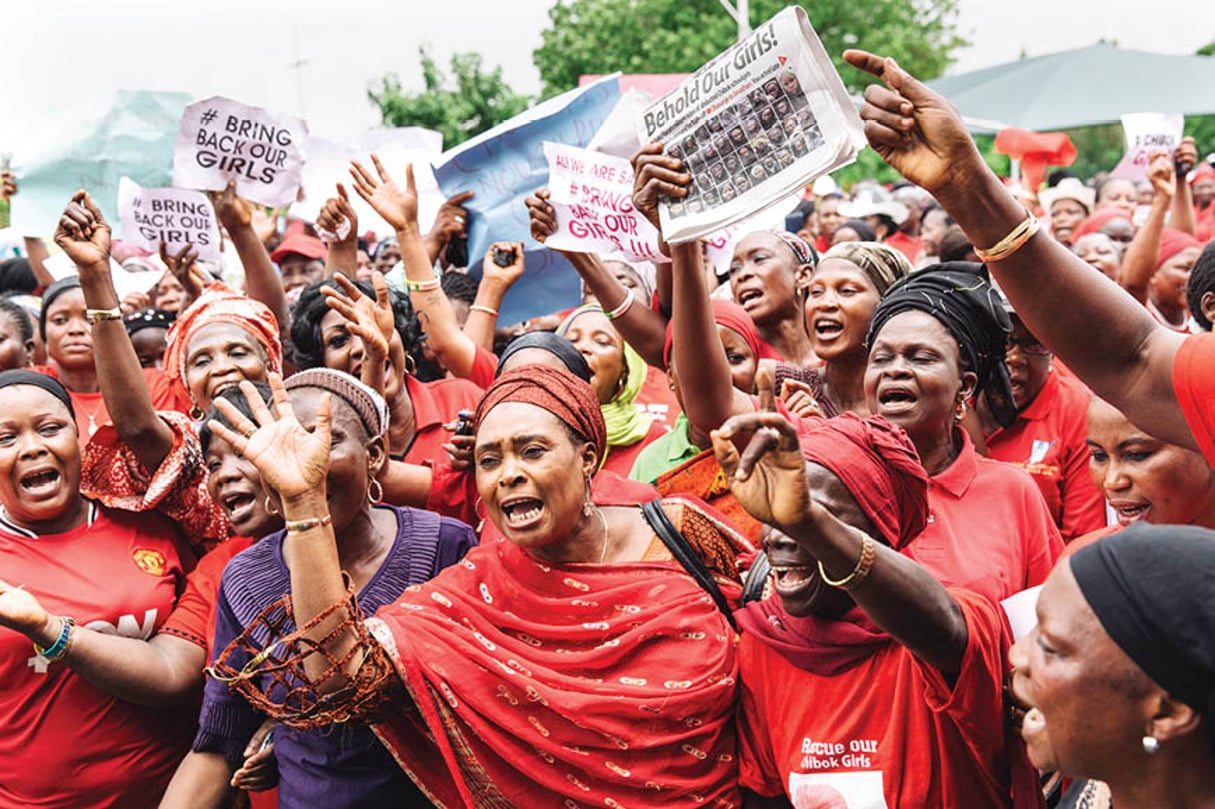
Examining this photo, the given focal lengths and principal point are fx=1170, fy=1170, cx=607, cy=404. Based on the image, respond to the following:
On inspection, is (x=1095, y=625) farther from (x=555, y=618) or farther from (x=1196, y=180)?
(x=1196, y=180)

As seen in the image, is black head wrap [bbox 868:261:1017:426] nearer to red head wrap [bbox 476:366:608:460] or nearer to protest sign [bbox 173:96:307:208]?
red head wrap [bbox 476:366:608:460]

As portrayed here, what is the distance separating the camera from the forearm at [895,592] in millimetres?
2176

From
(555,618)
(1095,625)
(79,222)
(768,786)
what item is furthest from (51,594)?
(1095,625)

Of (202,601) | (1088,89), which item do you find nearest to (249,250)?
(202,601)

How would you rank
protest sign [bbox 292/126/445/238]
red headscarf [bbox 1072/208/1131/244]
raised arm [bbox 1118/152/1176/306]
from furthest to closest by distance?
1. red headscarf [bbox 1072/208/1131/244]
2. protest sign [bbox 292/126/445/238]
3. raised arm [bbox 1118/152/1176/306]

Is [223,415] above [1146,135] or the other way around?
above

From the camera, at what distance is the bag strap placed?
2.95m

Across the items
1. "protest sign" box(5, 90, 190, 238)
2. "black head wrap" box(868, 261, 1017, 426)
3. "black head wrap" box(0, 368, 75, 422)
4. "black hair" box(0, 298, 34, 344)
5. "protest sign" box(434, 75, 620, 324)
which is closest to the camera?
"black head wrap" box(868, 261, 1017, 426)

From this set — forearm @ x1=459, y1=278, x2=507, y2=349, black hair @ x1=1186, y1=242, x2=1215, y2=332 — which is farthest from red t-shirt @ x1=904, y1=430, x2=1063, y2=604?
forearm @ x1=459, y1=278, x2=507, y2=349

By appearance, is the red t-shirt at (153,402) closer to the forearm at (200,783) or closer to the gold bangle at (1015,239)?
the forearm at (200,783)

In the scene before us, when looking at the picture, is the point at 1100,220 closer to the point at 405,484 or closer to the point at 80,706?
the point at 405,484

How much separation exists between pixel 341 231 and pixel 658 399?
179 cm

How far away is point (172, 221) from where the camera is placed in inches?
238

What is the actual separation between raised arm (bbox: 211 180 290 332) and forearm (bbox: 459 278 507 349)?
100 cm
